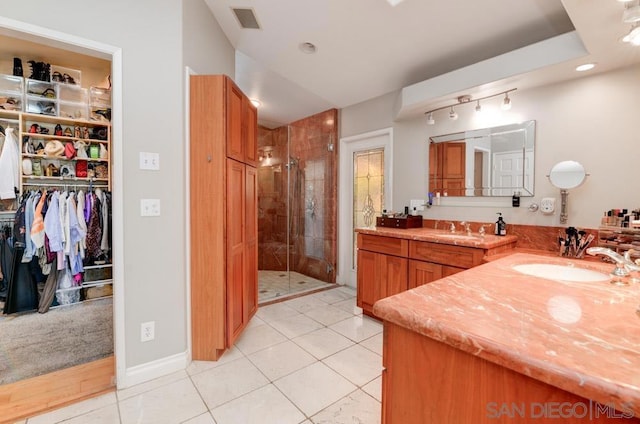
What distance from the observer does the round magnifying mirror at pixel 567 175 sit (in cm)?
206

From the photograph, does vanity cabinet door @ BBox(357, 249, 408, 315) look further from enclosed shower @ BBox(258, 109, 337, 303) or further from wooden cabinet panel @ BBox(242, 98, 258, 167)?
wooden cabinet panel @ BBox(242, 98, 258, 167)

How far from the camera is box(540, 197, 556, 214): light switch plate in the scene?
2201 mm

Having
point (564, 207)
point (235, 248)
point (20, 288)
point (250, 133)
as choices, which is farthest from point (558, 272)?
point (20, 288)

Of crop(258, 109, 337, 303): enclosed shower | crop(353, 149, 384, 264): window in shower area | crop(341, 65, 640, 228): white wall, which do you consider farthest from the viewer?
crop(258, 109, 337, 303): enclosed shower

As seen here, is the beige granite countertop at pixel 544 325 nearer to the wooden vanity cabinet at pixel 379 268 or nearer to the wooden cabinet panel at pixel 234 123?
the wooden vanity cabinet at pixel 379 268

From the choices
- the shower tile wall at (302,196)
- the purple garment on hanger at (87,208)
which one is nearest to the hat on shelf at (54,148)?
the purple garment on hanger at (87,208)

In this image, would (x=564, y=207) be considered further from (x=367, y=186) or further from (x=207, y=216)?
(x=207, y=216)

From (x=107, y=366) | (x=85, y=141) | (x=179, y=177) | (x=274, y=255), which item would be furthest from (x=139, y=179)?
(x=274, y=255)

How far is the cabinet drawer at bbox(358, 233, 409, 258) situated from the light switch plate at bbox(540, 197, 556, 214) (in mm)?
1087

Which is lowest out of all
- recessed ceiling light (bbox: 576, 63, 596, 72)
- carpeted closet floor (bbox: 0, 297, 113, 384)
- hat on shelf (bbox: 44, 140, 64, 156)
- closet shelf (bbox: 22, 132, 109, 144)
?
carpeted closet floor (bbox: 0, 297, 113, 384)

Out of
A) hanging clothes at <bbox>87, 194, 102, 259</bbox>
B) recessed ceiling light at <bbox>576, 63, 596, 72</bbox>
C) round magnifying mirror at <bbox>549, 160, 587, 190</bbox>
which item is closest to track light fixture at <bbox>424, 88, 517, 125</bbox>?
recessed ceiling light at <bbox>576, 63, 596, 72</bbox>

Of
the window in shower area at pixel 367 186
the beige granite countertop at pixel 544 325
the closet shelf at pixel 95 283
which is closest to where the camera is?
the beige granite countertop at pixel 544 325

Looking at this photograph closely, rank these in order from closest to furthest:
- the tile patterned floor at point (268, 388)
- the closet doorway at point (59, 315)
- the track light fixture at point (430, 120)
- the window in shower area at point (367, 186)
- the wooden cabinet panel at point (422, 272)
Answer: the tile patterned floor at point (268, 388), the closet doorway at point (59, 315), the wooden cabinet panel at point (422, 272), the track light fixture at point (430, 120), the window in shower area at point (367, 186)

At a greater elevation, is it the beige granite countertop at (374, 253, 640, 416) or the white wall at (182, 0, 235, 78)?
the white wall at (182, 0, 235, 78)
